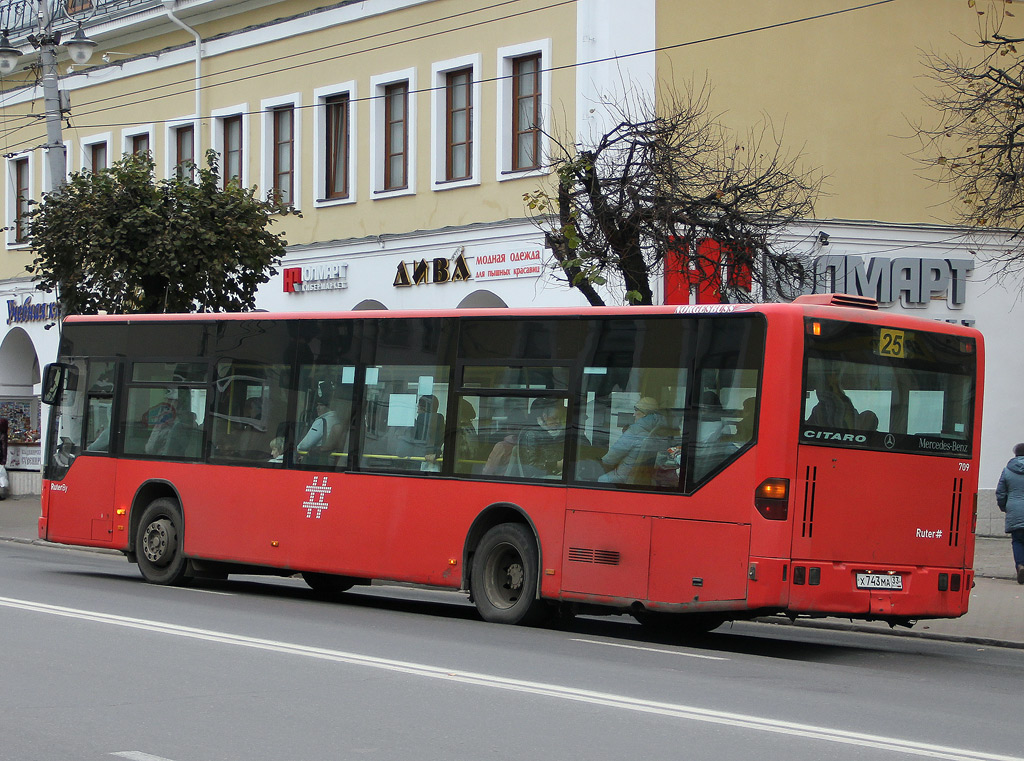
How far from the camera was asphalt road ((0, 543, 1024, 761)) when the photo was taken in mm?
7371

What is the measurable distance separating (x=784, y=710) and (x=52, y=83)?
18.9 meters

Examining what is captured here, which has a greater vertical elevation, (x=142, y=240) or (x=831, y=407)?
(x=142, y=240)

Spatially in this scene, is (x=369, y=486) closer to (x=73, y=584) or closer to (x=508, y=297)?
(x=73, y=584)

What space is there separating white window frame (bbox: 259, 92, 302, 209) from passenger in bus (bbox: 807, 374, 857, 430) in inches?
747

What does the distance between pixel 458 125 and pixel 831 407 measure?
51.8 ft

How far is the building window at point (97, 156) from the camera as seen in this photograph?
113ft

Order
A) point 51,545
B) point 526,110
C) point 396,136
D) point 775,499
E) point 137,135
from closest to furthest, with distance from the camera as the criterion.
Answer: point 775,499, point 526,110, point 51,545, point 396,136, point 137,135

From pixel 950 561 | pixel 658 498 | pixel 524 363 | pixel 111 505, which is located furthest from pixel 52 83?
pixel 950 561

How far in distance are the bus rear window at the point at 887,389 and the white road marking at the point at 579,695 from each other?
11.8 ft

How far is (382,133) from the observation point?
28062 millimetres

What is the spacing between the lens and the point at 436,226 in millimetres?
26828

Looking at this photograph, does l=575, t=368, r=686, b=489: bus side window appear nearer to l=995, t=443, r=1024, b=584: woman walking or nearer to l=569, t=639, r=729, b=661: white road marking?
l=569, t=639, r=729, b=661: white road marking

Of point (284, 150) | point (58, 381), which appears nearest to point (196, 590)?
point (58, 381)

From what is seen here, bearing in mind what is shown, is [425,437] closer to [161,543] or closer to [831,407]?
[831,407]
